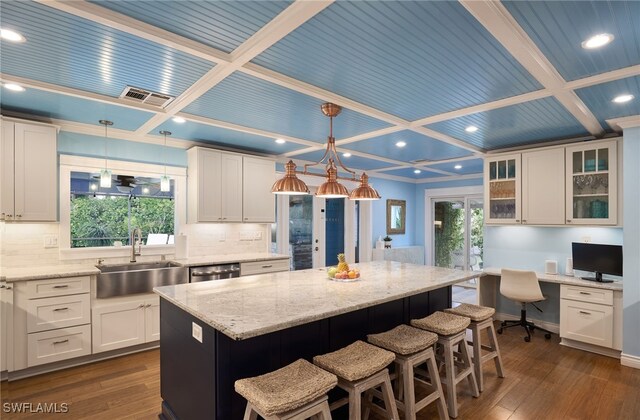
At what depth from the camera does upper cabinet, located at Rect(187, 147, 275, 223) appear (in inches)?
168

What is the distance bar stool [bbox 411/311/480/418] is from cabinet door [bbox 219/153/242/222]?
2810 mm

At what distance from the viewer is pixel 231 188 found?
14.8 ft

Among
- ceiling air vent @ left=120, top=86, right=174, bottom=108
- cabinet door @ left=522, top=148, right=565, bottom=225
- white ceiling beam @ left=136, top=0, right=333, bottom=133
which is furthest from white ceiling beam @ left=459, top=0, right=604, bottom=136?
ceiling air vent @ left=120, top=86, right=174, bottom=108

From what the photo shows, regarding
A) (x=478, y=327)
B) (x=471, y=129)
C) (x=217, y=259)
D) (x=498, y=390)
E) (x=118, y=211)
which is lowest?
(x=498, y=390)

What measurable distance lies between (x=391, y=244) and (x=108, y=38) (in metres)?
6.13

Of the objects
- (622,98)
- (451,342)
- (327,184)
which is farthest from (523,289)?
(327,184)

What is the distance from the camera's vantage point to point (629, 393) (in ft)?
9.32

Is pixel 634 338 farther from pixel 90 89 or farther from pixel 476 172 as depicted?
pixel 90 89

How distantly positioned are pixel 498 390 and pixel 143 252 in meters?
4.10

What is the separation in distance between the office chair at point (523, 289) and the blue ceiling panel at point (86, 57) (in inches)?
162

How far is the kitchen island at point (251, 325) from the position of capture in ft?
6.01

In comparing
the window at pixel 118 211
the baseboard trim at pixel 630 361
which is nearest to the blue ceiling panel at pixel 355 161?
the window at pixel 118 211

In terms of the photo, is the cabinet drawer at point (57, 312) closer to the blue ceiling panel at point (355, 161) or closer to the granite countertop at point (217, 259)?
the granite countertop at point (217, 259)

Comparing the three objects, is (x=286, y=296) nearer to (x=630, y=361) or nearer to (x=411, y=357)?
(x=411, y=357)
